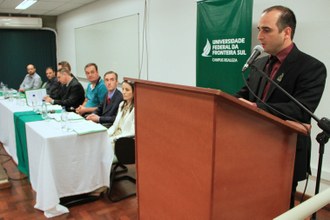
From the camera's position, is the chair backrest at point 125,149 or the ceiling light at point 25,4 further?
the ceiling light at point 25,4

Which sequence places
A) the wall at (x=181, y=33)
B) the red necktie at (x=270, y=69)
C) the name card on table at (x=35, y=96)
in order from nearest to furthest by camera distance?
Result: the red necktie at (x=270, y=69)
the wall at (x=181, y=33)
the name card on table at (x=35, y=96)

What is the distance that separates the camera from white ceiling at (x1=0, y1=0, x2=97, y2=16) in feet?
21.4

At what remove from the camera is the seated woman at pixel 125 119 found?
9.77ft

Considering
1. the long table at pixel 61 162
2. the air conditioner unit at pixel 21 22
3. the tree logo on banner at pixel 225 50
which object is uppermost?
the air conditioner unit at pixel 21 22

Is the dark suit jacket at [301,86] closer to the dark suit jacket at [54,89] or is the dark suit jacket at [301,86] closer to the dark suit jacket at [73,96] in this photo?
the dark suit jacket at [73,96]

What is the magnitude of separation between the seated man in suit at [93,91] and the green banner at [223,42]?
147 centimetres

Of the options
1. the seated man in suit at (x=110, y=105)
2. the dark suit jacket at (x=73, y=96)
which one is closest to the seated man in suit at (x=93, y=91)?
the dark suit jacket at (x=73, y=96)

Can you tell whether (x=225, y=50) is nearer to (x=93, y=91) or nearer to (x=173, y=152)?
(x=93, y=91)

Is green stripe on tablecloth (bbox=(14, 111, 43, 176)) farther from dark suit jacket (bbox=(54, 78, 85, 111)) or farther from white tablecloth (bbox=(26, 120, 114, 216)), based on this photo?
dark suit jacket (bbox=(54, 78, 85, 111))

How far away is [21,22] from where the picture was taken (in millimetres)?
7992

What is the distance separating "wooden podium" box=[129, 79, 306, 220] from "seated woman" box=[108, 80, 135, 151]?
5.15 feet

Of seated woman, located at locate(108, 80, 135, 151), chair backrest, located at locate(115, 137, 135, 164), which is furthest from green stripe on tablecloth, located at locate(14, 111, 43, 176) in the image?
chair backrest, located at locate(115, 137, 135, 164)

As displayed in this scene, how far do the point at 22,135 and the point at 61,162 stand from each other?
77 cm

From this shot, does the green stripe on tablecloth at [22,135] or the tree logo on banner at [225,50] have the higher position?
the tree logo on banner at [225,50]
